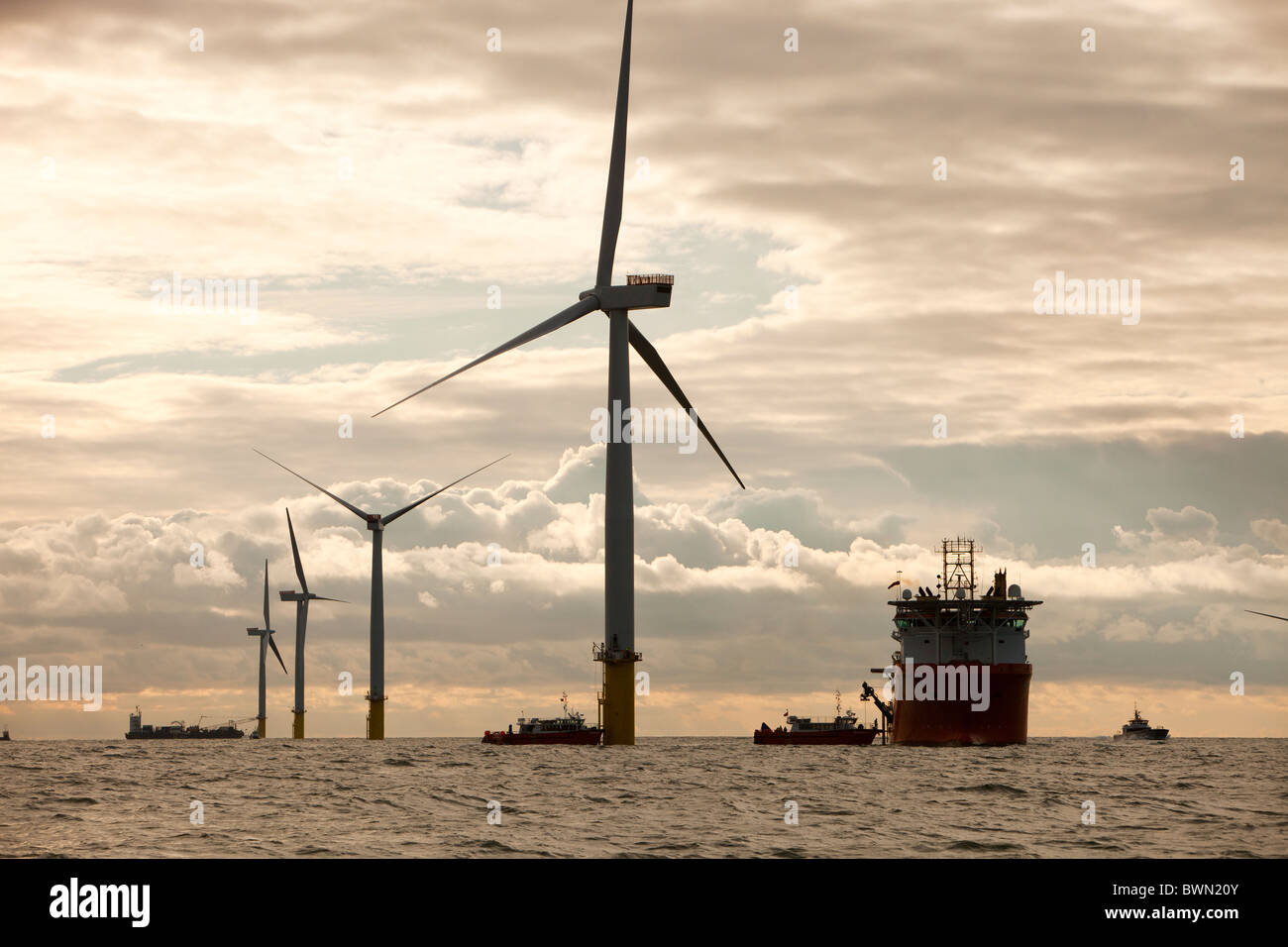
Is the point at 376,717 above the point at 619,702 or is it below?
below

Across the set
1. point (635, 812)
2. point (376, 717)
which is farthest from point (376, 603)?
point (635, 812)

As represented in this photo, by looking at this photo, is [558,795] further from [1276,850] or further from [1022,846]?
[1276,850]

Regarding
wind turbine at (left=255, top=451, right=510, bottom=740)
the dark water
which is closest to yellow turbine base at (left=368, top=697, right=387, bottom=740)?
wind turbine at (left=255, top=451, right=510, bottom=740)

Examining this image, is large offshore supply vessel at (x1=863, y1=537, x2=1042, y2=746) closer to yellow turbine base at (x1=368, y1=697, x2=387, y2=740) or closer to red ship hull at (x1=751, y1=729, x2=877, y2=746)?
red ship hull at (x1=751, y1=729, x2=877, y2=746)

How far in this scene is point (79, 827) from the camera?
48531 mm

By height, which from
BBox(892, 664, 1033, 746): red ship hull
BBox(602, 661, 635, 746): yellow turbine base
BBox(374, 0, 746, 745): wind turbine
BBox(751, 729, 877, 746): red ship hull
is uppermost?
BBox(374, 0, 746, 745): wind turbine

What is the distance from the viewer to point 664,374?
4722 inches

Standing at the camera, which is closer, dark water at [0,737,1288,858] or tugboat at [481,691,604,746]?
dark water at [0,737,1288,858]

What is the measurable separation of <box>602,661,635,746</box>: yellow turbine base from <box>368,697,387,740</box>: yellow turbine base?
9160cm

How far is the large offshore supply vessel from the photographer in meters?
154

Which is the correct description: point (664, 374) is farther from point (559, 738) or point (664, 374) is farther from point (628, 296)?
point (559, 738)

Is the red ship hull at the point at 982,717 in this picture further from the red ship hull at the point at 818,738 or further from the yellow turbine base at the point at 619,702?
the yellow turbine base at the point at 619,702

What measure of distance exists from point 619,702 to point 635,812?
59362 millimetres
